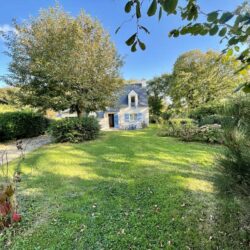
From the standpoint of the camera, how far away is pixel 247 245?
8.12ft

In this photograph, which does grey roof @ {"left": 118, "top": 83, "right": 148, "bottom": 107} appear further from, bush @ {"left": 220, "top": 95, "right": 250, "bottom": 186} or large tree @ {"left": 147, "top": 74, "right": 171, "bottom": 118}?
bush @ {"left": 220, "top": 95, "right": 250, "bottom": 186}

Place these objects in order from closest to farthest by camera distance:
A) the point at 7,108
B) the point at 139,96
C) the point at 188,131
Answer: the point at 188,131, the point at 7,108, the point at 139,96

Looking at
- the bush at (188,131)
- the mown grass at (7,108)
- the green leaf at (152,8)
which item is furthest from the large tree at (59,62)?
the green leaf at (152,8)

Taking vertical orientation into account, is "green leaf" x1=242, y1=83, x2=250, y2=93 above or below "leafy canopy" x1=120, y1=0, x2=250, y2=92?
below

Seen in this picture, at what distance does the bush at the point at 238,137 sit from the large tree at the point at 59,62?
9.50 meters

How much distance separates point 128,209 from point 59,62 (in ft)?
29.4

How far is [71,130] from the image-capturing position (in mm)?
10062

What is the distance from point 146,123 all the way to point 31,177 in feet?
60.1

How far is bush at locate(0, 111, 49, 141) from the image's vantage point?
37.6 ft

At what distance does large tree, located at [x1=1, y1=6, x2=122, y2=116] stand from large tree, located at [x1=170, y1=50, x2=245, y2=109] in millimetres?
12206

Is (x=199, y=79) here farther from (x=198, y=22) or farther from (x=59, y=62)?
(x=198, y=22)

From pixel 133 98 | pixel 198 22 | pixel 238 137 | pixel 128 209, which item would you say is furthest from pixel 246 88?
pixel 133 98

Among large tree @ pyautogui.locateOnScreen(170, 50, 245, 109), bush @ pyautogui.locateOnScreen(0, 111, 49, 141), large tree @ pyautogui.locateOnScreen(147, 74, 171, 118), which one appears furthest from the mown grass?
large tree @ pyautogui.locateOnScreen(147, 74, 171, 118)

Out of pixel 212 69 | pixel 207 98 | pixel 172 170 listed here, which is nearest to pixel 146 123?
pixel 207 98
